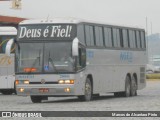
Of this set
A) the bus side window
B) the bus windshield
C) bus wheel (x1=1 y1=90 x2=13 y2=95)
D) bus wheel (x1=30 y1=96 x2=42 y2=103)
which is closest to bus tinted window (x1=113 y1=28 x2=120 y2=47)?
the bus side window

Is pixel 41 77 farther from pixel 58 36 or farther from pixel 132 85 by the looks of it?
pixel 132 85

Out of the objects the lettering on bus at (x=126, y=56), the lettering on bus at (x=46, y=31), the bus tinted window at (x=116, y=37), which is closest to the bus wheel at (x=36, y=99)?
the lettering on bus at (x=46, y=31)

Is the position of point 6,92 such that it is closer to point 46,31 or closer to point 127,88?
point 127,88

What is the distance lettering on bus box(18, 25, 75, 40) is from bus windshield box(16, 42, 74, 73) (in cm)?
30

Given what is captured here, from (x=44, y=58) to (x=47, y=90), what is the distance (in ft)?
3.72

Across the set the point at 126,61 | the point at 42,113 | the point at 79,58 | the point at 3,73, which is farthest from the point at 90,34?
the point at 42,113

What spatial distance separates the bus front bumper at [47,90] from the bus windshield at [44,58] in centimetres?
53

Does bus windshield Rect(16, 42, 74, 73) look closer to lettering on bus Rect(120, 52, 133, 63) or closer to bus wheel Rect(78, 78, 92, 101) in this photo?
bus wheel Rect(78, 78, 92, 101)

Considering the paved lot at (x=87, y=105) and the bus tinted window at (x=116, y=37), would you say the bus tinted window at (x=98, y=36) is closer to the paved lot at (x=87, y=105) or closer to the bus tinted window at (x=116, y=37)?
the bus tinted window at (x=116, y=37)

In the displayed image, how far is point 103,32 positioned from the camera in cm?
2872

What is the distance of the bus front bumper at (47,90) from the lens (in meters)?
25.2

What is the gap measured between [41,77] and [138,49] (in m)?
8.82

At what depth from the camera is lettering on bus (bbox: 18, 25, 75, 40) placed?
25781 mm

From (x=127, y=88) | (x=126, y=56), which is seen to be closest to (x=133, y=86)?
(x=127, y=88)
